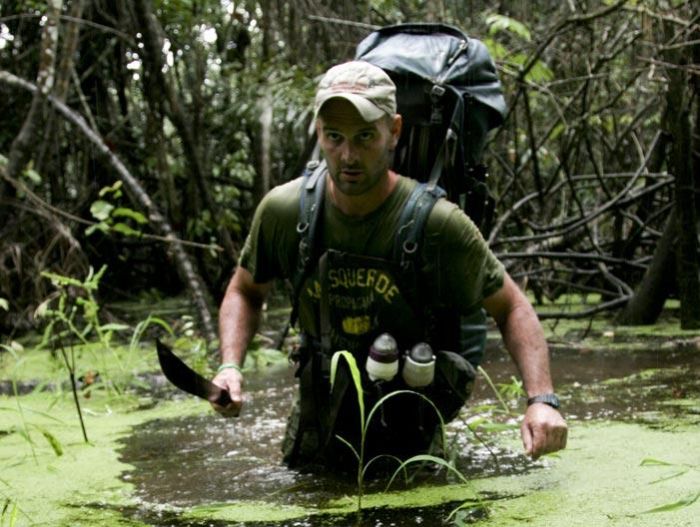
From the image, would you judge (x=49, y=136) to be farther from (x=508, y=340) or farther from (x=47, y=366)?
(x=508, y=340)

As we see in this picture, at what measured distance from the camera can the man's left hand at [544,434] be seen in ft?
7.84

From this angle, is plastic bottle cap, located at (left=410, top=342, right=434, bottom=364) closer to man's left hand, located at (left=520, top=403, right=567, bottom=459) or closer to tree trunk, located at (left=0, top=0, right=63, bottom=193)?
man's left hand, located at (left=520, top=403, right=567, bottom=459)

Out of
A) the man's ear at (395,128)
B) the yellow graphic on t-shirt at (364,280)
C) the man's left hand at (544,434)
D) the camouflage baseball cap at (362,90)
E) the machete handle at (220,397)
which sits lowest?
the man's left hand at (544,434)

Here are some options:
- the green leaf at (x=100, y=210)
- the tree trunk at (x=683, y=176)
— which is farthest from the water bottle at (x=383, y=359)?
the tree trunk at (x=683, y=176)

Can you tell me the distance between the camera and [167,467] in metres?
3.13

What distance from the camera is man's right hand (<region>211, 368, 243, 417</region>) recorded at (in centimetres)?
260

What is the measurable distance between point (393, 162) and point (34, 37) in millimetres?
4908

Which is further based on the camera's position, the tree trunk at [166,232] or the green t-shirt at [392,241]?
the tree trunk at [166,232]

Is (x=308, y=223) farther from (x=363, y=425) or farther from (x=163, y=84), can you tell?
(x=163, y=84)

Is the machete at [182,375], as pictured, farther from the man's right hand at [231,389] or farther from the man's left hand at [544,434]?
the man's left hand at [544,434]

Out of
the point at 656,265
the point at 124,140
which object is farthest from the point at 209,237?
the point at 656,265

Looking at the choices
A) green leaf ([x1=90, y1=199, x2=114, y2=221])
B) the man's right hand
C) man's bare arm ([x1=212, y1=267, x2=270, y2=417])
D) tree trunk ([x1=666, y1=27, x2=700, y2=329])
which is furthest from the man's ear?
tree trunk ([x1=666, y1=27, x2=700, y2=329])

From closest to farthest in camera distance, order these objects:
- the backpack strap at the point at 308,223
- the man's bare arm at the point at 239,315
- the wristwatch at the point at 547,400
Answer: the wristwatch at the point at 547,400
the backpack strap at the point at 308,223
the man's bare arm at the point at 239,315

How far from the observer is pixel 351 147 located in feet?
8.76
